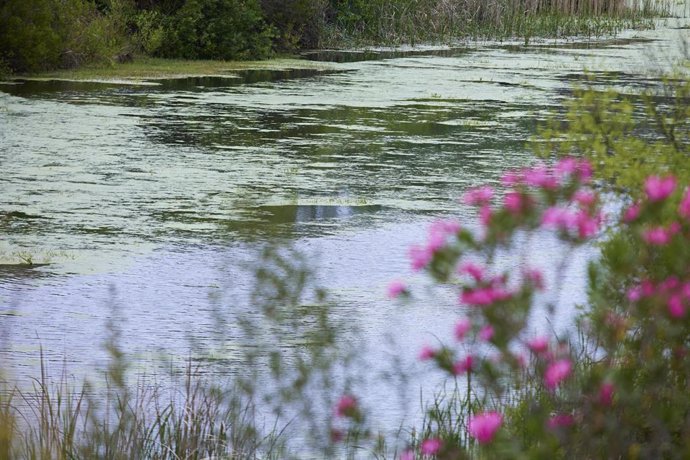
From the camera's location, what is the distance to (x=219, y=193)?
11.2 m

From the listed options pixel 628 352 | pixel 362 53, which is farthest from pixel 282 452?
pixel 362 53

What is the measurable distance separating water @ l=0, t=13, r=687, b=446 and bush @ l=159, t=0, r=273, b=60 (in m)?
3.67

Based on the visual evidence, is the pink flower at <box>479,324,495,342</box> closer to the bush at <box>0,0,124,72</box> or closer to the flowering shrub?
the flowering shrub

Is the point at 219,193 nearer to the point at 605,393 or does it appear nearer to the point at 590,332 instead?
the point at 590,332

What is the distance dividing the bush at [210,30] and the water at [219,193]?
3669 millimetres

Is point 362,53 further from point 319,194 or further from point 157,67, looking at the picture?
point 319,194

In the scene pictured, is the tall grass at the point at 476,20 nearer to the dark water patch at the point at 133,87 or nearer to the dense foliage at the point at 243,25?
the dense foliage at the point at 243,25

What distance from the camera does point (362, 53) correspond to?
30.0 meters

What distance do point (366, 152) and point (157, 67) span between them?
10.4 meters

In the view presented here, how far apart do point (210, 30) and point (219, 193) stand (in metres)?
14.9

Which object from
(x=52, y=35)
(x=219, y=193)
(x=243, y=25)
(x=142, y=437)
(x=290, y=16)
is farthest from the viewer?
(x=290, y=16)

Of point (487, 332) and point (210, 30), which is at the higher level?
point (487, 332)

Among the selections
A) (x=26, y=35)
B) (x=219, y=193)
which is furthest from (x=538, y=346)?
(x=26, y=35)

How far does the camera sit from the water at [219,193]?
7199mm
